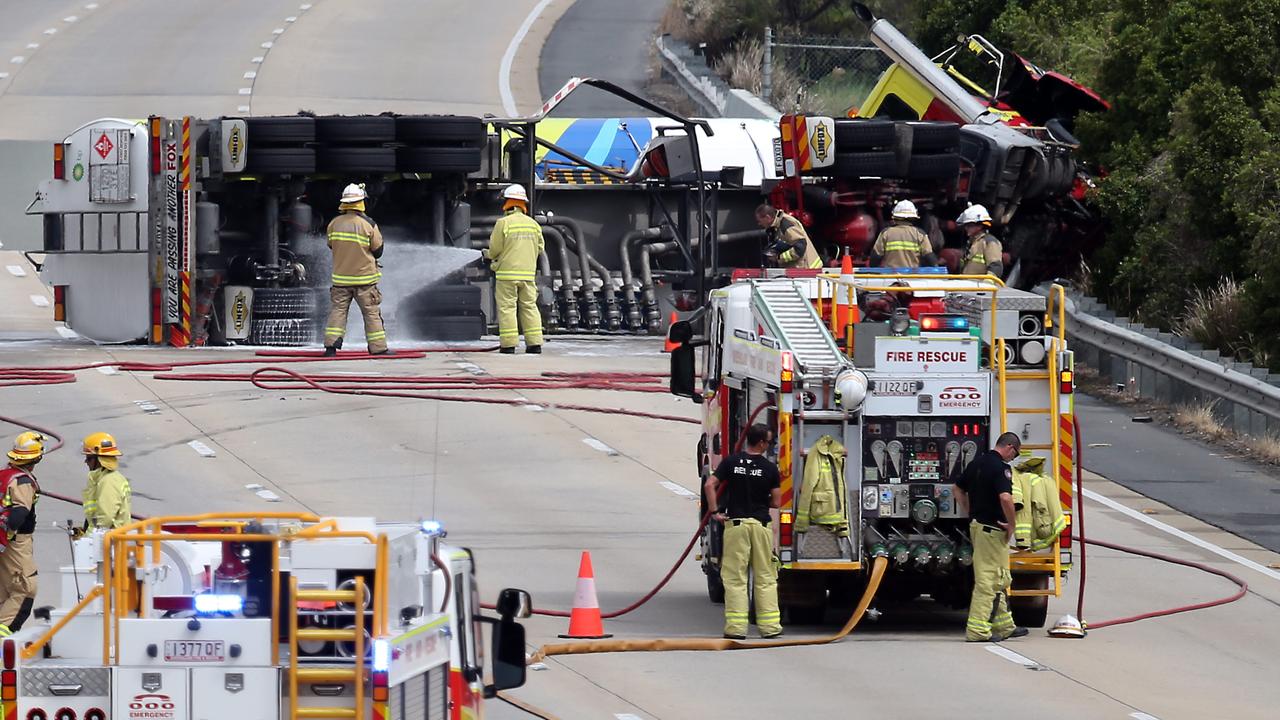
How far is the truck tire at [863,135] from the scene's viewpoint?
23281mm

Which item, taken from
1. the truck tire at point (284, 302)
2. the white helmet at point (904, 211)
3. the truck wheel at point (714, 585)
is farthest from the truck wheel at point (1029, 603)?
the truck tire at point (284, 302)

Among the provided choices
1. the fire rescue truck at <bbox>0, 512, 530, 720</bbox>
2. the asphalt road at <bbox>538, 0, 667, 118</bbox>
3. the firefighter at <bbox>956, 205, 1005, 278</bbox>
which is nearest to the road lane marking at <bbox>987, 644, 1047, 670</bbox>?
the fire rescue truck at <bbox>0, 512, 530, 720</bbox>

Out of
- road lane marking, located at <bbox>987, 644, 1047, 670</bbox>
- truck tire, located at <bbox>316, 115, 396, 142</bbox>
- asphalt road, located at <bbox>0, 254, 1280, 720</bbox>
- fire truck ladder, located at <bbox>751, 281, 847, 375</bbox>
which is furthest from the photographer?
truck tire, located at <bbox>316, 115, 396, 142</bbox>

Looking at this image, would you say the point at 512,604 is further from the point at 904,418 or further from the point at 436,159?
the point at 436,159

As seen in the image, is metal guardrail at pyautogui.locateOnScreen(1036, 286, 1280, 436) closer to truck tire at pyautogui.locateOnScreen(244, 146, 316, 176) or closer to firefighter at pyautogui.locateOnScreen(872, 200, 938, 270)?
firefighter at pyautogui.locateOnScreen(872, 200, 938, 270)

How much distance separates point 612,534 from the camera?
53.1ft

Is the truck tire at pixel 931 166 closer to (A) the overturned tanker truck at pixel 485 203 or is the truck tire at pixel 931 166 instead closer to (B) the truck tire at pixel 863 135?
(A) the overturned tanker truck at pixel 485 203

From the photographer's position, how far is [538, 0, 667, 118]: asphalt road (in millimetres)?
40562

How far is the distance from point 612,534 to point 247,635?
9.19 m

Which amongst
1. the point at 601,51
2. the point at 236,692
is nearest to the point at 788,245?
the point at 236,692

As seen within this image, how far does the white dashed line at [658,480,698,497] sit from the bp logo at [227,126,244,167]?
7064 millimetres

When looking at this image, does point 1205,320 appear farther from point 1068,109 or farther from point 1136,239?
point 1068,109

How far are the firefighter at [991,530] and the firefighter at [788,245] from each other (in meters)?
7.71

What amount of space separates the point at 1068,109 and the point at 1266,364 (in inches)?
265
